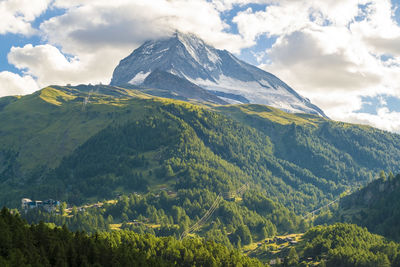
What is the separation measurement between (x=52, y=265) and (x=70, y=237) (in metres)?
19.8

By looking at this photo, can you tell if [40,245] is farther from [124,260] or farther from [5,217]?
[124,260]

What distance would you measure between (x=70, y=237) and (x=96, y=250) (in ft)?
33.9

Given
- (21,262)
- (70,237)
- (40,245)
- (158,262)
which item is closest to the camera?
(21,262)

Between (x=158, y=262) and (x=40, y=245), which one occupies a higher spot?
(x=40, y=245)

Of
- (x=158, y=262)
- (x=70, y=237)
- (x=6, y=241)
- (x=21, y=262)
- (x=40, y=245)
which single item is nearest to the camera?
(x=21, y=262)

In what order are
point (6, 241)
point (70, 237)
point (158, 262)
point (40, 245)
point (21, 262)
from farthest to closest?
1. point (158, 262)
2. point (70, 237)
3. point (40, 245)
4. point (6, 241)
5. point (21, 262)

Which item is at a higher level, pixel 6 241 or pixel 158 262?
pixel 6 241

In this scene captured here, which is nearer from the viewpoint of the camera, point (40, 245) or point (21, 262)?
point (21, 262)

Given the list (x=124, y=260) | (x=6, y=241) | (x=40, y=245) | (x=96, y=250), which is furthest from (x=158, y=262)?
(x=6, y=241)

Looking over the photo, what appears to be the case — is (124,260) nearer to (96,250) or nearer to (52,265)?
(96,250)

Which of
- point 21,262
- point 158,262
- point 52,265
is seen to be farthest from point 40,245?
point 158,262

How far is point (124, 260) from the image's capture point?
6166 inches

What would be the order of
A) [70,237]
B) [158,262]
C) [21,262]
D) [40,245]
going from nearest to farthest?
[21,262] < [40,245] < [70,237] < [158,262]

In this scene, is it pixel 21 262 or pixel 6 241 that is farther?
pixel 6 241
